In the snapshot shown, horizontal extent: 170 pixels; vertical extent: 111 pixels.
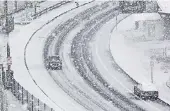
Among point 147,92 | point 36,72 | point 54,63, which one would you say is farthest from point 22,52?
point 147,92

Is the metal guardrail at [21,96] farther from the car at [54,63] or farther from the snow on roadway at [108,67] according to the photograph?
the snow on roadway at [108,67]

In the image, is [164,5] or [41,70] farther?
[164,5]

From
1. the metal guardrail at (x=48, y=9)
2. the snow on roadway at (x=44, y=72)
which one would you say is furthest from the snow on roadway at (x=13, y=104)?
the metal guardrail at (x=48, y=9)

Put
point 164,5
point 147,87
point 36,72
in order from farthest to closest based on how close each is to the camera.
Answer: point 164,5, point 36,72, point 147,87

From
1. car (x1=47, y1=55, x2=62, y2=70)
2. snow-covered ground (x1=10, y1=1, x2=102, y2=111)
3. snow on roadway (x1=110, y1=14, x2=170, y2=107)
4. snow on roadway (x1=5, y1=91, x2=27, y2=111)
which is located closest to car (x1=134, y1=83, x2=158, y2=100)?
snow on roadway (x1=110, y1=14, x2=170, y2=107)

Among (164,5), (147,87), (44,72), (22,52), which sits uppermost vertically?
(164,5)

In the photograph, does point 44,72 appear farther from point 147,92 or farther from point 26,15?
point 26,15

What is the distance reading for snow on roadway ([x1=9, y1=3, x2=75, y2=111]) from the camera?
191 ft

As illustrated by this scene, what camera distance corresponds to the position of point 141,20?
82.9 metres

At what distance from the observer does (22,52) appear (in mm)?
73188

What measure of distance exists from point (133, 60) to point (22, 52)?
1456 centimetres

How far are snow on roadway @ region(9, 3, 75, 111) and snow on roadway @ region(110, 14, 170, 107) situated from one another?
11.9m

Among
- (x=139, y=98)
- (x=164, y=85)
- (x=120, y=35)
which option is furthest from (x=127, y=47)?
(x=139, y=98)

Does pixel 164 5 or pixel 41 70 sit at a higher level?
pixel 164 5
